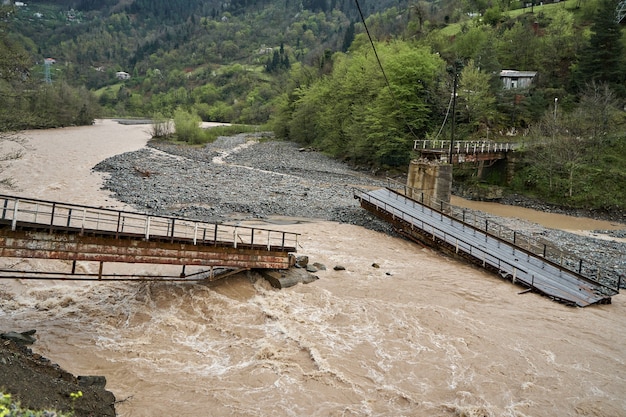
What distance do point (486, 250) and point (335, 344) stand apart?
42.8 feet

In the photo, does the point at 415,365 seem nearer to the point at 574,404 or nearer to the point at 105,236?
the point at 574,404

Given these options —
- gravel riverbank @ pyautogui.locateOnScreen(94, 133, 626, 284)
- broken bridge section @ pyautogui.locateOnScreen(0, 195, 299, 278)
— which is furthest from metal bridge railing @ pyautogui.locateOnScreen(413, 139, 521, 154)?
broken bridge section @ pyautogui.locateOnScreen(0, 195, 299, 278)

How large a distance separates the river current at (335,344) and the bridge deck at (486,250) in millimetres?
889

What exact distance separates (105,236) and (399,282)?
12834mm

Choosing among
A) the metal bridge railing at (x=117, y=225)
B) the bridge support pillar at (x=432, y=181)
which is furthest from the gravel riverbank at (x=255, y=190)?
the metal bridge railing at (x=117, y=225)

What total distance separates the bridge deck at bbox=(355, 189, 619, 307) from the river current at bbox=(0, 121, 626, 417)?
35.0 inches

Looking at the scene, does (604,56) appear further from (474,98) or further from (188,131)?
(188,131)

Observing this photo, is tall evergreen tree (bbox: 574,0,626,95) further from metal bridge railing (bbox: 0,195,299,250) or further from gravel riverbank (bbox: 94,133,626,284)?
metal bridge railing (bbox: 0,195,299,250)

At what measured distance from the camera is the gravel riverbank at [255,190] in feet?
103

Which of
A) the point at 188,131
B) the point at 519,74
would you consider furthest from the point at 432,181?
the point at 188,131

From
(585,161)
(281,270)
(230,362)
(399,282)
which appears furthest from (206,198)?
(585,161)

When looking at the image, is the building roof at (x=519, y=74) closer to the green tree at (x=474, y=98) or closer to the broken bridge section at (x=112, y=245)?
the green tree at (x=474, y=98)

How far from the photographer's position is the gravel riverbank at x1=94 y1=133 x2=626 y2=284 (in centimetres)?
3139

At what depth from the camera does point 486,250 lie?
24.8 m
